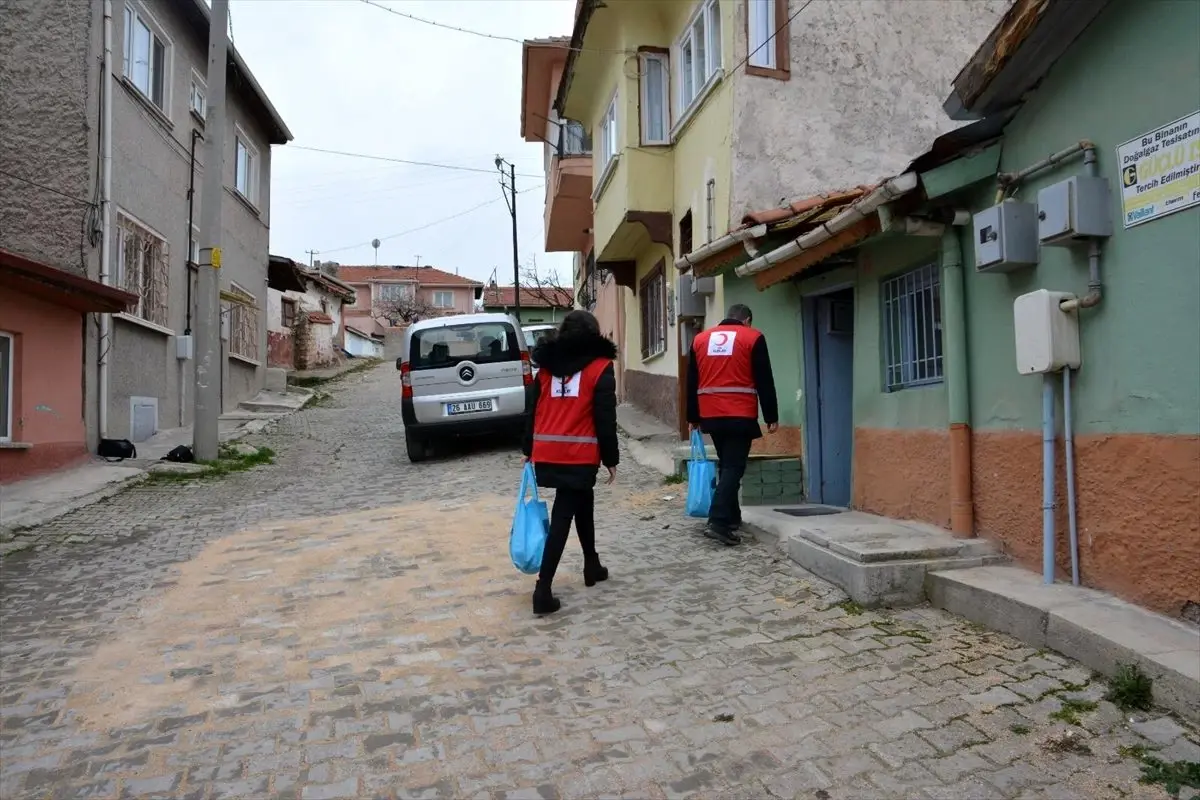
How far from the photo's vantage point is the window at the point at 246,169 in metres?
16.2

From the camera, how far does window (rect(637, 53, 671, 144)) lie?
1148 centimetres

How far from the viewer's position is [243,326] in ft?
56.1

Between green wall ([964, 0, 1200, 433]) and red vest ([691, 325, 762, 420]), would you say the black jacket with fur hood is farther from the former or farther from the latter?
green wall ([964, 0, 1200, 433])

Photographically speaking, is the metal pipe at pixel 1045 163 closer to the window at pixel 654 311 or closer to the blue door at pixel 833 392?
the blue door at pixel 833 392

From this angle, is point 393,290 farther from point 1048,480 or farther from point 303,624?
point 1048,480

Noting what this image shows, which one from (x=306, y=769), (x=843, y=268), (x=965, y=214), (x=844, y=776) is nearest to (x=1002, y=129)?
(x=965, y=214)

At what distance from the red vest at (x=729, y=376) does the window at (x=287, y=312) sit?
2093 cm

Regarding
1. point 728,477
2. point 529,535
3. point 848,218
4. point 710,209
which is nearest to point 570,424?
point 529,535

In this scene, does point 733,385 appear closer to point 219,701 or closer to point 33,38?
point 219,701

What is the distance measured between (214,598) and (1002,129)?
5314 mm

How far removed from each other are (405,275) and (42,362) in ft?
173

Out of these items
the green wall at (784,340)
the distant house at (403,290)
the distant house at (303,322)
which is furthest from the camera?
the distant house at (403,290)

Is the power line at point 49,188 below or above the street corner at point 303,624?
above

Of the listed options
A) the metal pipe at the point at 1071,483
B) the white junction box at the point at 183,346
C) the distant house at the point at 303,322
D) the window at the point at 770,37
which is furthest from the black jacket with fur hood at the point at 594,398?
the distant house at the point at 303,322
